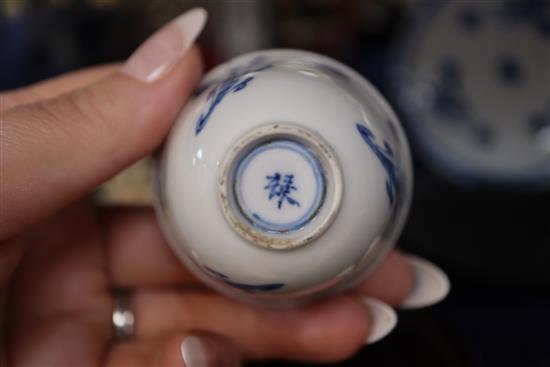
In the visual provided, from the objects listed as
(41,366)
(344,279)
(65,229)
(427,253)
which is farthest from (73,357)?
(427,253)

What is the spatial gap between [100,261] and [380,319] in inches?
13.3

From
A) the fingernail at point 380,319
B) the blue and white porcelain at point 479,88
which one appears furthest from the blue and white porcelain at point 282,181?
the blue and white porcelain at point 479,88

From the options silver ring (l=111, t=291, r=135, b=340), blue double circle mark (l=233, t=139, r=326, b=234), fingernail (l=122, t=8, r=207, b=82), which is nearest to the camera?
blue double circle mark (l=233, t=139, r=326, b=234)

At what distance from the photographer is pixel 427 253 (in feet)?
3.18

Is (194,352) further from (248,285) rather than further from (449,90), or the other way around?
(449,90)

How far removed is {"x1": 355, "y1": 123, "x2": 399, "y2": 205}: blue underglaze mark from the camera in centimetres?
50

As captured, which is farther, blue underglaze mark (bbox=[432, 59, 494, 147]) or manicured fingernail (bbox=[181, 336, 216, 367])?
blue underglaze mark (bbox=[432, 59, 494, 147])

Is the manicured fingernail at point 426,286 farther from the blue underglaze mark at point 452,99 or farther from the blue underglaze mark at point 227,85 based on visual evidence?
the blue underglaze mark at point 452,99

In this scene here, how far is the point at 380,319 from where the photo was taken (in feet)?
2.31

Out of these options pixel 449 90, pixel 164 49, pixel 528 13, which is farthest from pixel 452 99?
pixel 164 49

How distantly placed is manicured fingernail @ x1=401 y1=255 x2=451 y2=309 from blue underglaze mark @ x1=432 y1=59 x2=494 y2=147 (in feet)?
1.64

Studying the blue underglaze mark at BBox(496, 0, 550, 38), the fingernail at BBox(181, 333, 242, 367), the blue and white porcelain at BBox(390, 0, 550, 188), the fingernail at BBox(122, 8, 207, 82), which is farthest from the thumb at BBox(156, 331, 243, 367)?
the blue underglaze mark at BBox(496, 0, 550, 38)

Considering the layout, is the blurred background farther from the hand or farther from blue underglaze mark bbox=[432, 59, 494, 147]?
the hand

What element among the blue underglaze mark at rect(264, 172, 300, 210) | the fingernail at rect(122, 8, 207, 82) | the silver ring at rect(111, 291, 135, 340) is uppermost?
the fingernail at rect(122, 8, 207, 82)
